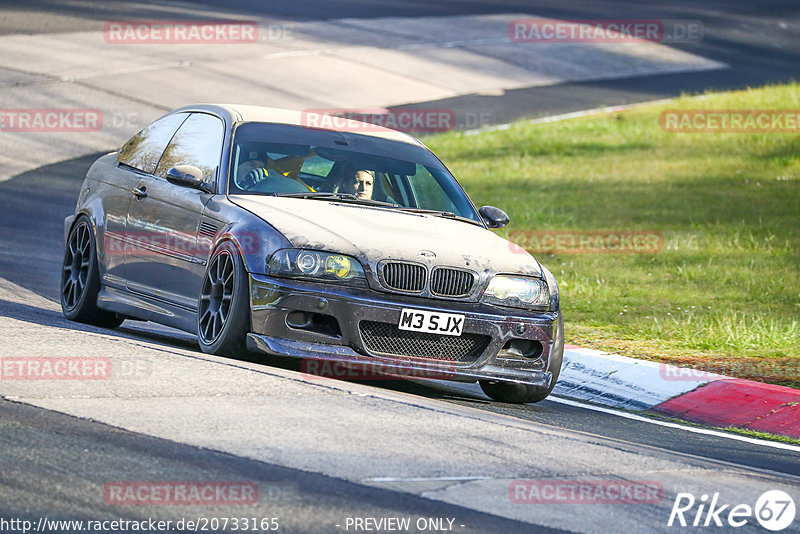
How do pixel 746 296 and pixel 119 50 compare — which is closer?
pixel 746 296

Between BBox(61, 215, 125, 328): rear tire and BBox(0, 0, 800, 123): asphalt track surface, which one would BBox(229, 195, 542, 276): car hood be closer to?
BBox(61, 215, 125, 328): rear tire

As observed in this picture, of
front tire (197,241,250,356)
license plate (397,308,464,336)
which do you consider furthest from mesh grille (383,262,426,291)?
front tire (197,241,250,356)

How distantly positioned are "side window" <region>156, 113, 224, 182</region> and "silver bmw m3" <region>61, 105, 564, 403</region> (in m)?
0.01

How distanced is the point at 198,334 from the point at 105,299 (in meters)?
1.51

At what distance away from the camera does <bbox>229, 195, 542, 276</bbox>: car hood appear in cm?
779

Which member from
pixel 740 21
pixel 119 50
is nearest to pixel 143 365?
pixel 119 50

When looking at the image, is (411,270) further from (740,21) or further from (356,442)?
(740,21)

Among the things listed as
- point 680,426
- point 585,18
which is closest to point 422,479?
point 680,426

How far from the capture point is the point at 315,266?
303 inches

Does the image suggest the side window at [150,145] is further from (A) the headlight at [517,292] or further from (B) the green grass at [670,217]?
(B) the green grass at [670,217]

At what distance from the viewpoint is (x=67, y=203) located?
1612 cm

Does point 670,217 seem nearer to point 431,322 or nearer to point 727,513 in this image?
point 431,322

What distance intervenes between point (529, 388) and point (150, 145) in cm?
330

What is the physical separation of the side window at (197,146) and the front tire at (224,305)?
821 millimetres
